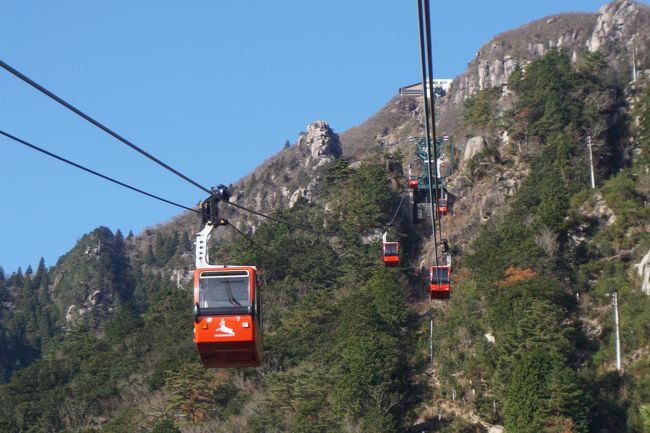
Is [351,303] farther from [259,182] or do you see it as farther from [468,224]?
[259,182]

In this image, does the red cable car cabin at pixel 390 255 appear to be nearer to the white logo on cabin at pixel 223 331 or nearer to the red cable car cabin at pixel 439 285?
the red cable car cabin at pixel 439 285

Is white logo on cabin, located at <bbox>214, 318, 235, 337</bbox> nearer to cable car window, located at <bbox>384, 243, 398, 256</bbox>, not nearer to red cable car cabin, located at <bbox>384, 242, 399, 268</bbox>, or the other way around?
red cable car cabin, located at <bbox>384, 242, 399, 268</bbox>

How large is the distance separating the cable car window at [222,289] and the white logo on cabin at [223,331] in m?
0.33

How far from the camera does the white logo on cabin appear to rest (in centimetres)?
2042

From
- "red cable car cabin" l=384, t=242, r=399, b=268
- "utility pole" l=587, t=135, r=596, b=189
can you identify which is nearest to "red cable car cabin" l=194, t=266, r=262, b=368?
"red cable car cabin" l=384, t=242, r=399, b=268

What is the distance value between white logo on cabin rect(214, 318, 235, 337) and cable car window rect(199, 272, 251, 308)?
33 cm

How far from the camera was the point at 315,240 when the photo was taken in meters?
72.6

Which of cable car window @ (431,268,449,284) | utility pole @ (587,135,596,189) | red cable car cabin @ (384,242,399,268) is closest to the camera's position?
cable car window @ (431,268,449,284)

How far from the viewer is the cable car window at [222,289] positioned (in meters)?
20.5

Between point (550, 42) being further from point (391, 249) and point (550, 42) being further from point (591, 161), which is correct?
point (391, 249)

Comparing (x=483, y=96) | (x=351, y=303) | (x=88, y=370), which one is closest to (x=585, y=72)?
(x=483, y=96)

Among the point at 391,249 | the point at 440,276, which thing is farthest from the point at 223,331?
the point at 391,249

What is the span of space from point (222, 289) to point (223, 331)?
74cm

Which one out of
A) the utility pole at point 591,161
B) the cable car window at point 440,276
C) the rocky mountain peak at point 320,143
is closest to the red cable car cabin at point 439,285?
the cable car window at point 440,276
